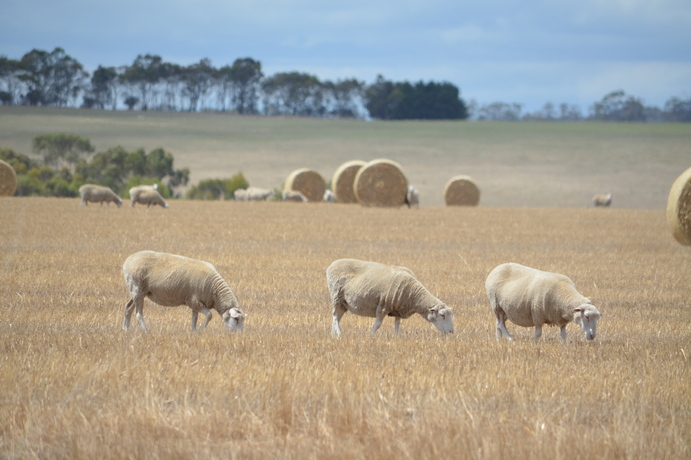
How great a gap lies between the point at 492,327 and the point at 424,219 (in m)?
18.6

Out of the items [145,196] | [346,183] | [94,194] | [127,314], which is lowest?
[145,196]

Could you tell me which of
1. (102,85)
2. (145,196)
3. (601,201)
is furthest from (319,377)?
(102,85)

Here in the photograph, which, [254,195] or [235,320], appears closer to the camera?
[235,320]

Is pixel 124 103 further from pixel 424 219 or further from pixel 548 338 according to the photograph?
pixel 548 338

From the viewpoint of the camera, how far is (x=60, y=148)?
215 ft

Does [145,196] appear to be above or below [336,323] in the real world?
below

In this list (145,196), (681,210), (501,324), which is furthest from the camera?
(145,196)

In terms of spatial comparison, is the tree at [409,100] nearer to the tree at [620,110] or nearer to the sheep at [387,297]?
the tree at [620,110]

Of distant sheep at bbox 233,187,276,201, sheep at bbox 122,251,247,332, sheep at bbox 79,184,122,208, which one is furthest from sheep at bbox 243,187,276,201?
sheep at bbox 122,251,247,332

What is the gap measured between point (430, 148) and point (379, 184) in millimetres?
54288

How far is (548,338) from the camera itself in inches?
385

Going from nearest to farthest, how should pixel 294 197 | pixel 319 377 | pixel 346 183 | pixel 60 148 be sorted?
1. pixel 319 377
2. pixel 346 183
3. pixel 294 197
4. pixel 60 148

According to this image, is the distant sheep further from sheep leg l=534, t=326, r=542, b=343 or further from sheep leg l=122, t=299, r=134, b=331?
sheep leg l=534, t=326, r=542, b=343

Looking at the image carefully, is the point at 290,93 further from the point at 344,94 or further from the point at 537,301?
the point at 537,301
